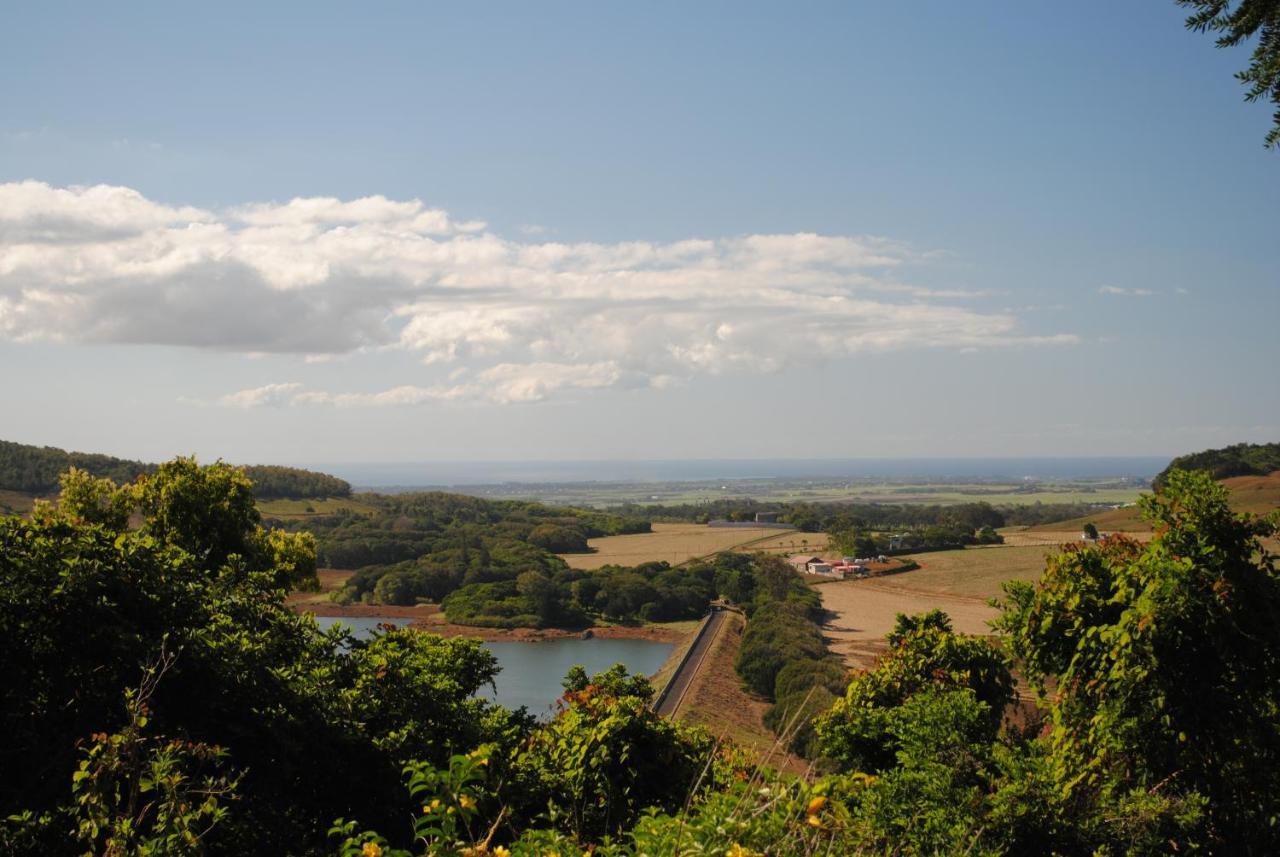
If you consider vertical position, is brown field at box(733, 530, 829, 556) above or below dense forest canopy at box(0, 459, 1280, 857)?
below

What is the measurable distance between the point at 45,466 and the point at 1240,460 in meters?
97.4

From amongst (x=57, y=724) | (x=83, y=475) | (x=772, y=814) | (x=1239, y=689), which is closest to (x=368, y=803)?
(x=57, y=724)

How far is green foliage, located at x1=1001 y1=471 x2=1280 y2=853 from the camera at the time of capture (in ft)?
25.0

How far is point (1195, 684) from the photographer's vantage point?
7840 mm

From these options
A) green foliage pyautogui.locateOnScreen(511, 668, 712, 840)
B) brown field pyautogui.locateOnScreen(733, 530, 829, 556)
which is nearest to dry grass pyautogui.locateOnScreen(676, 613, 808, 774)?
green foliage pyautogui.locateOnScreen(511, 668, 712, 840)

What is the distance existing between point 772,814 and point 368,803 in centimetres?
576

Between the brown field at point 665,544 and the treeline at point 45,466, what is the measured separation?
36.5 meters

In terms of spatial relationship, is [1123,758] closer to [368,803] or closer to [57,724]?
[368,803]

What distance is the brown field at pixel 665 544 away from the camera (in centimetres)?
7519

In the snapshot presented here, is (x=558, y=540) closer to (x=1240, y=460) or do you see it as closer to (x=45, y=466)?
(x=45, y=466)

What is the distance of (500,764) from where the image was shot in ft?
27.0

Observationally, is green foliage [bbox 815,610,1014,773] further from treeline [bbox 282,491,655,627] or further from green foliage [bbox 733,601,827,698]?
treeline [bbox 282,491,655,627]

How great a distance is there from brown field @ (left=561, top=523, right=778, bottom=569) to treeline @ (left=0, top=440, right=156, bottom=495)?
1437 inches

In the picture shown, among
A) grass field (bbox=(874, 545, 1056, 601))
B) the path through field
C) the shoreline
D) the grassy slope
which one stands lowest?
the shoreline
